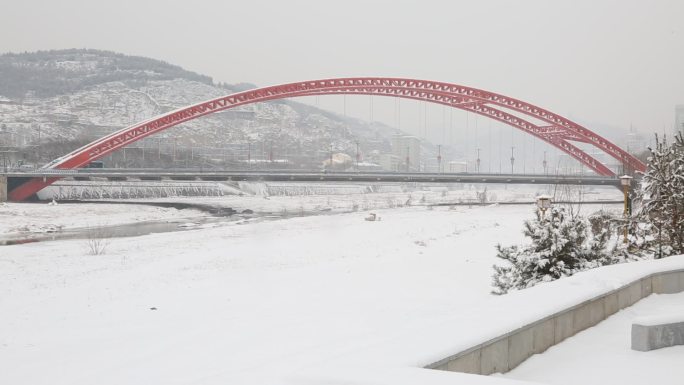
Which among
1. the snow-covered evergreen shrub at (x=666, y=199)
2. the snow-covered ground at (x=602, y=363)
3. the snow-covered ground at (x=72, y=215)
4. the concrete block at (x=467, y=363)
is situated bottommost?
the snow-covered ground at (x=72, y=215)

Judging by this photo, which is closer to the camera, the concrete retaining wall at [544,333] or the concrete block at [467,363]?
the concrete block at [467,363]

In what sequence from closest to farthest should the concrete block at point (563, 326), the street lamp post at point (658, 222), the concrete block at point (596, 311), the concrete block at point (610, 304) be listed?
the concrete block at point (563, 326)
the concrete block at point (596, 311)
the concrete block at point (610, 304)
the street lamp post at point (658, 222)

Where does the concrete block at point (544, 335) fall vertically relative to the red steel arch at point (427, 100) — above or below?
below

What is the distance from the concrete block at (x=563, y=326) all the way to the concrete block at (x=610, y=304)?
112 centimetres

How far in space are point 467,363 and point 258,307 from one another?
10938 millimetres

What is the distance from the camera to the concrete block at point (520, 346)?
5.83 m

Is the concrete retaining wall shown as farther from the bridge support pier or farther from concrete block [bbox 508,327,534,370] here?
the bridge support pier

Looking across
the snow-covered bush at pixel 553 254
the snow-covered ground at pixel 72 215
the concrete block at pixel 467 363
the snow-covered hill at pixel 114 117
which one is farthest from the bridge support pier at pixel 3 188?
the snow-covered hill at pixel 114 117

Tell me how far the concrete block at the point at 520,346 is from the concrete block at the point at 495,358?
0.35ft

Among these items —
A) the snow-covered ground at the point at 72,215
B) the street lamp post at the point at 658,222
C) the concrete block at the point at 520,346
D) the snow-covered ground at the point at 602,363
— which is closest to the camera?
the snow-covered ground at the point at 602,363

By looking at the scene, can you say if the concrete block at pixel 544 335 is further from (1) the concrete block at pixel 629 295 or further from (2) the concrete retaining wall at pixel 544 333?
(1) the concrete block at pixel 629 295

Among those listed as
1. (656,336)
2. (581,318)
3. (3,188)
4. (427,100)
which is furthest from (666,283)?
(427,100)

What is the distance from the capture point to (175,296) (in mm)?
17172

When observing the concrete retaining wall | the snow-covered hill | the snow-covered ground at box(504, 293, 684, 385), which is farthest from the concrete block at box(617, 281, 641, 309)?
the snow-covered hill
